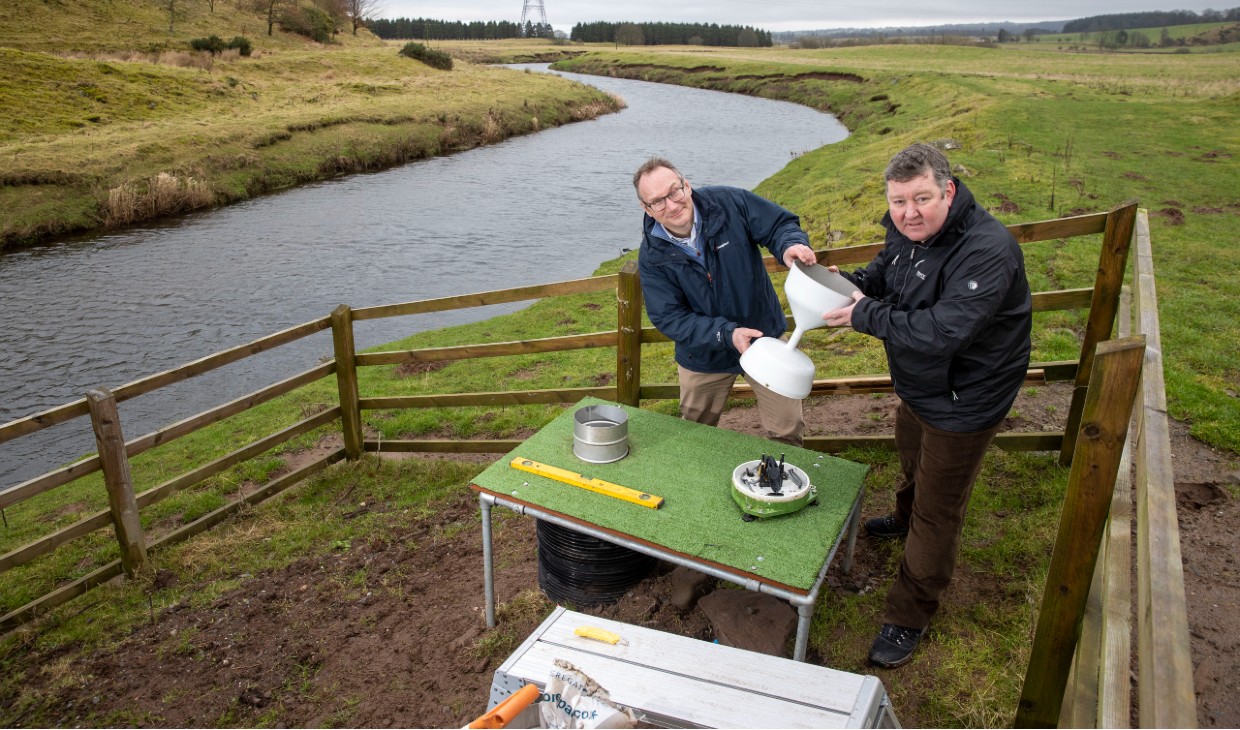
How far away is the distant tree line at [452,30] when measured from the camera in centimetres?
12606

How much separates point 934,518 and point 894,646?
25.8 inches

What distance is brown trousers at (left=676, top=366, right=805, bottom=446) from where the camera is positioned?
4289mm

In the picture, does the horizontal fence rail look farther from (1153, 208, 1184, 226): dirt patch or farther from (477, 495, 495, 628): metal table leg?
(1153, 208, 1184, 226): dirt patch

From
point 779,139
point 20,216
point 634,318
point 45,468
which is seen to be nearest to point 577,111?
point 779,139

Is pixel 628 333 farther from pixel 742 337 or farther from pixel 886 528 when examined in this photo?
pixel 886 528

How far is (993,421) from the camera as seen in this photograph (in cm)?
320

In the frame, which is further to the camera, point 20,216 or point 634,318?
point 20,216

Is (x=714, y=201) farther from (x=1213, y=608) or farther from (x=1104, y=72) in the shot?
(x=1104, y=72)

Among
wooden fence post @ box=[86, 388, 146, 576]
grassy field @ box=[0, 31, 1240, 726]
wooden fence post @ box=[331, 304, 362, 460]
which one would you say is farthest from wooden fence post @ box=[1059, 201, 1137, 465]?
wooden fence post @ box=[86, 388, 146, 576]

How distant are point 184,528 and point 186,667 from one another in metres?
1.70

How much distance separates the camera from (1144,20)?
152875 millimetres

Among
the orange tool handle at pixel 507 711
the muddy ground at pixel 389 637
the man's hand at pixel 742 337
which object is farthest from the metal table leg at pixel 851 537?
the orange tool handle at pixel 507 711

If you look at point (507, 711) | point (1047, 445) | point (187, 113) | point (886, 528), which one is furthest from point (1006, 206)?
point (187, 113)

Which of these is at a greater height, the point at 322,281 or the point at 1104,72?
the point at 1104,72
